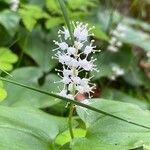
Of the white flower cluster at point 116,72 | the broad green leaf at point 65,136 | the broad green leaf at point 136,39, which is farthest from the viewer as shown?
the broad green leaf at point 136,39

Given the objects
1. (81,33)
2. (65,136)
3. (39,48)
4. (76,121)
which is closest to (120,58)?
(39,48)

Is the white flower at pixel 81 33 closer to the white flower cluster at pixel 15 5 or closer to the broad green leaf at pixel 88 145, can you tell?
the broad green leaf at pixel 88 145

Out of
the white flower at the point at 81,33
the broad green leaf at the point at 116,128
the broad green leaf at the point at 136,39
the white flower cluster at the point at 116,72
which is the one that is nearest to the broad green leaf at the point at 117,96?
the white flower cluster at the point at 116,72

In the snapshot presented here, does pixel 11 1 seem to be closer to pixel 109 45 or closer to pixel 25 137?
pixel 109 45

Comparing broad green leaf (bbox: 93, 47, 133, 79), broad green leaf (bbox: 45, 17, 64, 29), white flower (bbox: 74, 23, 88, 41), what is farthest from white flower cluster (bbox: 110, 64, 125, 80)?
white flower (bbox: 74, 23, 88, 41)

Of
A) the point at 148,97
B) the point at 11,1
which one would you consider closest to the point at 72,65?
the point at 11,1

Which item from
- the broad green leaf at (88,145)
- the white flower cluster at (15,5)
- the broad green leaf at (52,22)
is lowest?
the broad green leaf at (52,22)

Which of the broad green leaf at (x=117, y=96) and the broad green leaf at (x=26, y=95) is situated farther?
the broad green leaf at (x=117, y=96)
